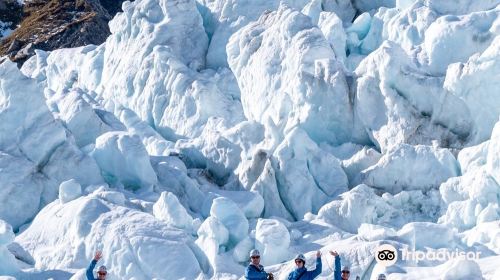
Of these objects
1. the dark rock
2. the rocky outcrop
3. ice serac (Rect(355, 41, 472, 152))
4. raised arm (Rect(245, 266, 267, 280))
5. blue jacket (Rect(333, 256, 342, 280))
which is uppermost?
raised arm (Rect(245, 266, 267, 280))

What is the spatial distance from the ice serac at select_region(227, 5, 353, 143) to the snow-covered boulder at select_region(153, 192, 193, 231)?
19.8 feet

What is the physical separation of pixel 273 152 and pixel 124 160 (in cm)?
416

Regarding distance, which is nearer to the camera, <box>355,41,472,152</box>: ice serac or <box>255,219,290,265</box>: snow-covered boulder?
<box>255,219,290,265</box>: snow-covered boulder

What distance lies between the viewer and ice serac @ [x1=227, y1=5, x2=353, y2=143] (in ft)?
95.4

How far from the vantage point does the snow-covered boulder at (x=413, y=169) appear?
25.9 m

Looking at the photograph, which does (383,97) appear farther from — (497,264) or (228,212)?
(497,264)

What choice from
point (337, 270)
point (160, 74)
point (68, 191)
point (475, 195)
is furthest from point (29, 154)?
point (337, 270)

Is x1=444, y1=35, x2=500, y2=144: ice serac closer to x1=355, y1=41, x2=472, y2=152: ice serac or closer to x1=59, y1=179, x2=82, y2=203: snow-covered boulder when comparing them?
x1=355, y1=41, x2=472, y2=152: ice serac

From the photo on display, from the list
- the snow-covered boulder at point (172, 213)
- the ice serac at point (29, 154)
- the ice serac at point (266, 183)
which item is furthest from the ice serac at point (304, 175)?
the ice serac at point (29, 154)

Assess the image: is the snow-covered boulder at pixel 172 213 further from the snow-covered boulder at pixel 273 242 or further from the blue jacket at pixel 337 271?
the blue jacket at pixel 337 271

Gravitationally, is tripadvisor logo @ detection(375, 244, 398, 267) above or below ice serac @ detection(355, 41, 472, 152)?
above

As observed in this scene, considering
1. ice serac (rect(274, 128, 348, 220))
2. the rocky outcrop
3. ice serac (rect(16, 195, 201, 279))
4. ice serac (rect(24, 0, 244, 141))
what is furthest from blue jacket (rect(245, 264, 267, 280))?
the rocky outcrop

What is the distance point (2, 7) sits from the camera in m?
74.2

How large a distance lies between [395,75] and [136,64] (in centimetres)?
1190
